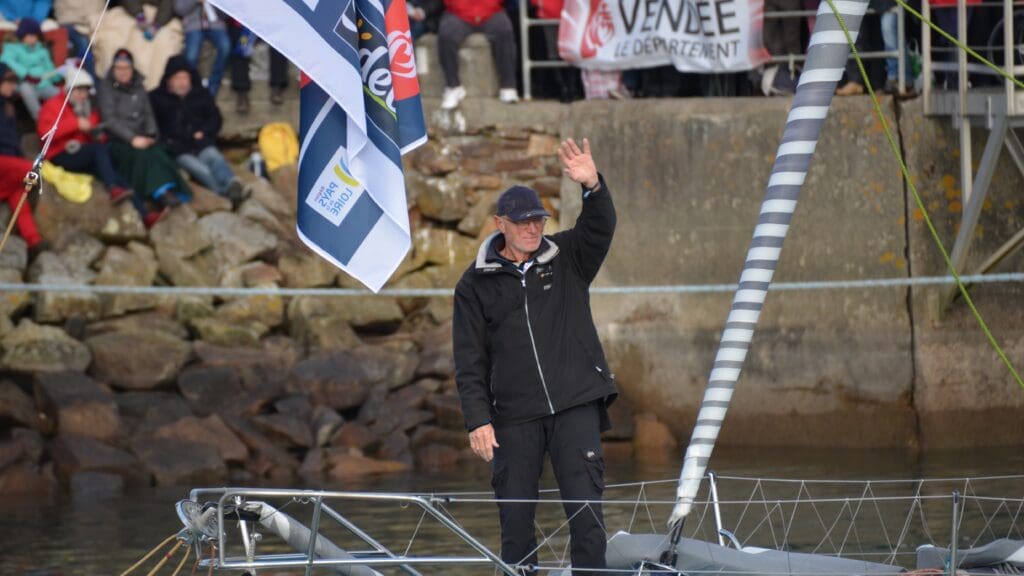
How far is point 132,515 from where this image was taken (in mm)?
12531

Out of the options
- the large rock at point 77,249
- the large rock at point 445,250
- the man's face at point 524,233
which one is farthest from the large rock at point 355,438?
the man's face at point 524,233

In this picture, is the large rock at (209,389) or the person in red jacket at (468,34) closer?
the large rock at (209,389)

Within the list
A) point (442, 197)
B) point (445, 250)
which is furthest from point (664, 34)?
point (445, 250)

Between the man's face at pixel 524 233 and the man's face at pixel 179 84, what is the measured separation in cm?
919

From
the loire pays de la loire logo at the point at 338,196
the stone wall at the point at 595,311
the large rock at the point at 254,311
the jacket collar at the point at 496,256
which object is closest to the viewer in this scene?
the jacket collar at the point at 496,256

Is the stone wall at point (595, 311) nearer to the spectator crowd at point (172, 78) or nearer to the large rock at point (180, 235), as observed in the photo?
the large rock at point (180, 235)

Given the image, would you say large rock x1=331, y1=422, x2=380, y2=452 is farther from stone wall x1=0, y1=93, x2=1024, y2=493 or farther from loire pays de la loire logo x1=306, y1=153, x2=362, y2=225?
loire pays de la loire logo x1=306, y1=153, x2=362, y2=225

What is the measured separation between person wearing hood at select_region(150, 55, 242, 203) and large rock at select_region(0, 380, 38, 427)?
8.83 feet

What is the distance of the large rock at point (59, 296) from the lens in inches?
600

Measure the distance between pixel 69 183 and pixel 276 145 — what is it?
1.80m

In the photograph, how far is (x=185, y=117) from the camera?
16.1 metres

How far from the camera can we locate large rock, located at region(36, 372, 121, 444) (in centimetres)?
1411

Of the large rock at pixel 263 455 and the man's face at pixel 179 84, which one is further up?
the man's face at pixel 179 84

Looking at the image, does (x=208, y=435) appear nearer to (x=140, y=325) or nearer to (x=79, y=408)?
(x=79, y=408)
